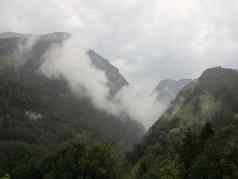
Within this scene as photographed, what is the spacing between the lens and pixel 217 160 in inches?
3622

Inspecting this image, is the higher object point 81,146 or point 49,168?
point 81,146

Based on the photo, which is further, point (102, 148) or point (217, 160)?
point (102, 148)

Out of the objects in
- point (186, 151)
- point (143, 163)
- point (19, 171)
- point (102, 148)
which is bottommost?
point (19, 171)

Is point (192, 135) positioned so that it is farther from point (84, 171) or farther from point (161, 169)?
point (84, 171)

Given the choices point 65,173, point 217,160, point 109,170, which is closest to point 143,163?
point 109,170

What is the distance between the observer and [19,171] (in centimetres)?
14338

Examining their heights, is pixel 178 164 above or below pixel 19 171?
above

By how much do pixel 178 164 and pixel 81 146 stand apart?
4141 centimetres

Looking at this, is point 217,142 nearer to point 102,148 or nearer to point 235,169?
point 235,169

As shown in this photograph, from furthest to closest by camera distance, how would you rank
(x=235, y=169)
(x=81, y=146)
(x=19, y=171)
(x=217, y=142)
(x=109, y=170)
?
1. (x=19, y=171)
2. (x=81, y=146)
3. (x=109, y=170)
4. (x=217, y=142)
5. (x=235, y=169)

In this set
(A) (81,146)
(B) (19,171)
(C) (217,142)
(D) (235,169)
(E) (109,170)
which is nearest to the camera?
(D) (235,169)

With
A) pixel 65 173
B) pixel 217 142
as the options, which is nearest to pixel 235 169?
pixel 217 142

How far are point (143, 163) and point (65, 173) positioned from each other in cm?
3074

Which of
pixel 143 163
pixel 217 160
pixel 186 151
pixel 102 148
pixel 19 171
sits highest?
pixel 217 160
